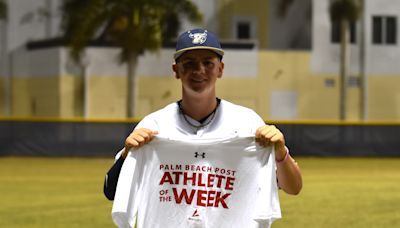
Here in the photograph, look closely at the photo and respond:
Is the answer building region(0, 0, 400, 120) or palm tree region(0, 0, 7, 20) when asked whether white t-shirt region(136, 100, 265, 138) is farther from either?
palm tree region(0, 0, 7, 20)

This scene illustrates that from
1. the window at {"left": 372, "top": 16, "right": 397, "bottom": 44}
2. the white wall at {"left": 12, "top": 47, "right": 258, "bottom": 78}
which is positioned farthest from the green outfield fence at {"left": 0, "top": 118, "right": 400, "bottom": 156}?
the window at {"left": 372, "top": 16, "right": 397, "bottom": 44}

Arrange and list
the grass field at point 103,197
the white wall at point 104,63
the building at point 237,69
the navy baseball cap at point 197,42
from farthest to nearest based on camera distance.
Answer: the building at point 237,69, the white wall at point 104,63, the grass field at point 103,197, the navy baseball cap at point 197,42

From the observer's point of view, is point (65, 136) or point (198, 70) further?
point (65, 136)

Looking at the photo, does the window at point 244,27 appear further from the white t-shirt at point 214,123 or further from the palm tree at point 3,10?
the white t-shirt at point 214,123

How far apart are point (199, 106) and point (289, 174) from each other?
0.56m

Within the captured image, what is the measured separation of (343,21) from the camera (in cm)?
4250

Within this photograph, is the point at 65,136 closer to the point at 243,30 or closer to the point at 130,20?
the point at 130,20

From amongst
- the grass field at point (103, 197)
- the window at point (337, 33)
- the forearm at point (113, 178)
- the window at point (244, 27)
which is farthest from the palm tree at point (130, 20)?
the forearm at point (113, 178)

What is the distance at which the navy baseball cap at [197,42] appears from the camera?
3.91 metres

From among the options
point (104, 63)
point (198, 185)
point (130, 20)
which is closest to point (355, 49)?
point (104, 63)

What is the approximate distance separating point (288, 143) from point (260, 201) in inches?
934

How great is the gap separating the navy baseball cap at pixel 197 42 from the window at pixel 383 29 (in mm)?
42662

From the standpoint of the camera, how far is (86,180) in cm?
1869

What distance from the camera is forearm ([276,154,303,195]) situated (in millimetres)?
4117
